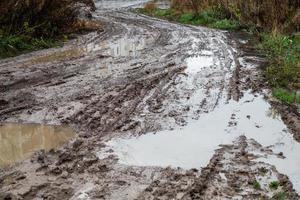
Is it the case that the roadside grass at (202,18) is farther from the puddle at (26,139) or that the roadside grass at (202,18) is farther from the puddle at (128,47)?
the puddle at (26,139)

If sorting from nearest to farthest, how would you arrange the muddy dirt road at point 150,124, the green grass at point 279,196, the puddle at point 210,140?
the green grass at point 279,196
the muddy dirt road at point 150,124
the puddle at point 210,140

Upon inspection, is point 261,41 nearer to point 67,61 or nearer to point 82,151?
point 67,61

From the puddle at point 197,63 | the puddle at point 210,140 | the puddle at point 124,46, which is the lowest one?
the puddle at point 124,46

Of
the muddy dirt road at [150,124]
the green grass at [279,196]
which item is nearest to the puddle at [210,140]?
the muddy dirt road at [150,124]

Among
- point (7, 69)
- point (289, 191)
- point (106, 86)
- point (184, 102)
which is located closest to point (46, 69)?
point (7, 69)

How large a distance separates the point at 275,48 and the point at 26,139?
8461 mm

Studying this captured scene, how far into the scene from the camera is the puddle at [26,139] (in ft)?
22.3

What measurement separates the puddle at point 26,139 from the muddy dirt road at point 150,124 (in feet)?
0.54

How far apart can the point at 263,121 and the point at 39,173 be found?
155 inches

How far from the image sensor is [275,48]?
44.7 feet

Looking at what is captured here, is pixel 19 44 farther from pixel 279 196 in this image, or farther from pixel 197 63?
pixel 279 196

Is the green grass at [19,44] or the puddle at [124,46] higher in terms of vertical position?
the green grass at [19,44]

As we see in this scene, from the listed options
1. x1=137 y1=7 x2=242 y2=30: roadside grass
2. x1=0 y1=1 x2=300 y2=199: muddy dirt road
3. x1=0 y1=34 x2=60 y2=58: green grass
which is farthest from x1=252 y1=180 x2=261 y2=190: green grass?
x1=137 y1=7 x2=242 y2=30: roadside grass

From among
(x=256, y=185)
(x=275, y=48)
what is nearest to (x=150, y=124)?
(x=256, y=185)
